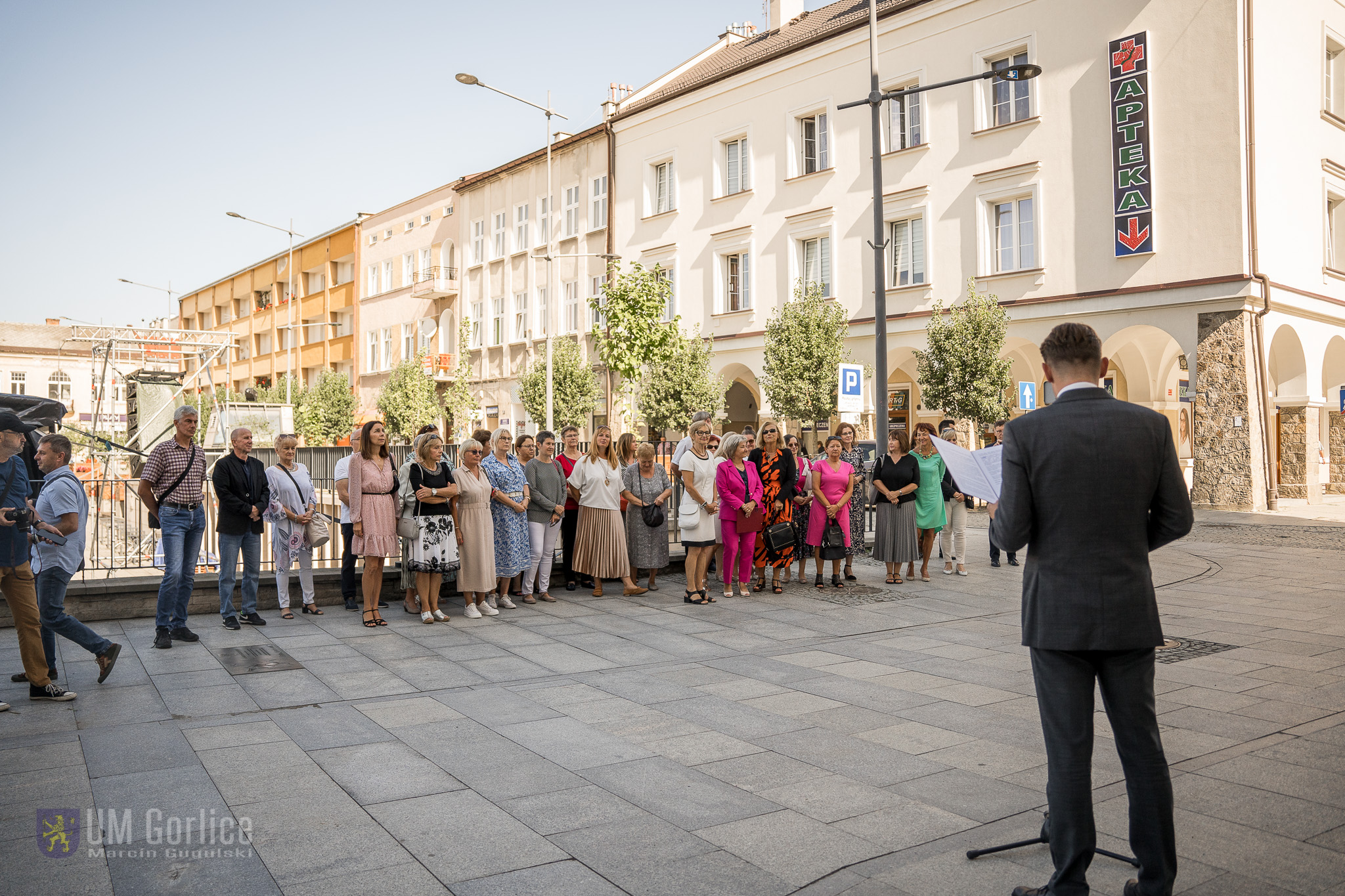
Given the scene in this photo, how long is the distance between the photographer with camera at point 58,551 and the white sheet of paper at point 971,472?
20.2ft

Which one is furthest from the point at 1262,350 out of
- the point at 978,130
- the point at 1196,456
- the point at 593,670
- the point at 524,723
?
the point at 524,723

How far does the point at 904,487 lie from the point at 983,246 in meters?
15.2

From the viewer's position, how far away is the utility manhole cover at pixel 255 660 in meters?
8.09

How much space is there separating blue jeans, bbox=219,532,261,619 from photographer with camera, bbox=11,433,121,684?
2.54m

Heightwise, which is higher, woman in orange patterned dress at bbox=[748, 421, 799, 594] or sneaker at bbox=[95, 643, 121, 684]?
woman in orange patterned dress at bbox=[748, 421, 799, 594]

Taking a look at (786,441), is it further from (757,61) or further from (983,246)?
(757,61)

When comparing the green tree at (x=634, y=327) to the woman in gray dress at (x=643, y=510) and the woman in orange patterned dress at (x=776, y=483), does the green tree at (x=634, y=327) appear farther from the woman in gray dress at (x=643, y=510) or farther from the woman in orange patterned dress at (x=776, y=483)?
the woman in orange patterned dress at (x=776, y=483)

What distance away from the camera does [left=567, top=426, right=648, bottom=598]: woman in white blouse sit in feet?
40.2

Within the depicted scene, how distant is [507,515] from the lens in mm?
11664

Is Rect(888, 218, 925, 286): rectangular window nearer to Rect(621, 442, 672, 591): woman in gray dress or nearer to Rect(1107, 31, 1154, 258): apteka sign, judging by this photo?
Rect(1107, 31, 1154, 258): apteka sign

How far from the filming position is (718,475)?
12.0 metres

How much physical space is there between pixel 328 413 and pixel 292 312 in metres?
13.1

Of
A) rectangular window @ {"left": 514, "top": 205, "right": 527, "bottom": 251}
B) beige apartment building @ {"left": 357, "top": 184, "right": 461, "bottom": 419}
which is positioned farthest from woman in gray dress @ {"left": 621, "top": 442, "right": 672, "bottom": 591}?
beige apartment building @ {"left": 357, "top": 184, "right": 461, "bottom": 419}

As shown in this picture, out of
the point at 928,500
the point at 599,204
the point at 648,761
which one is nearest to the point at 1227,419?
the point at 928,500
